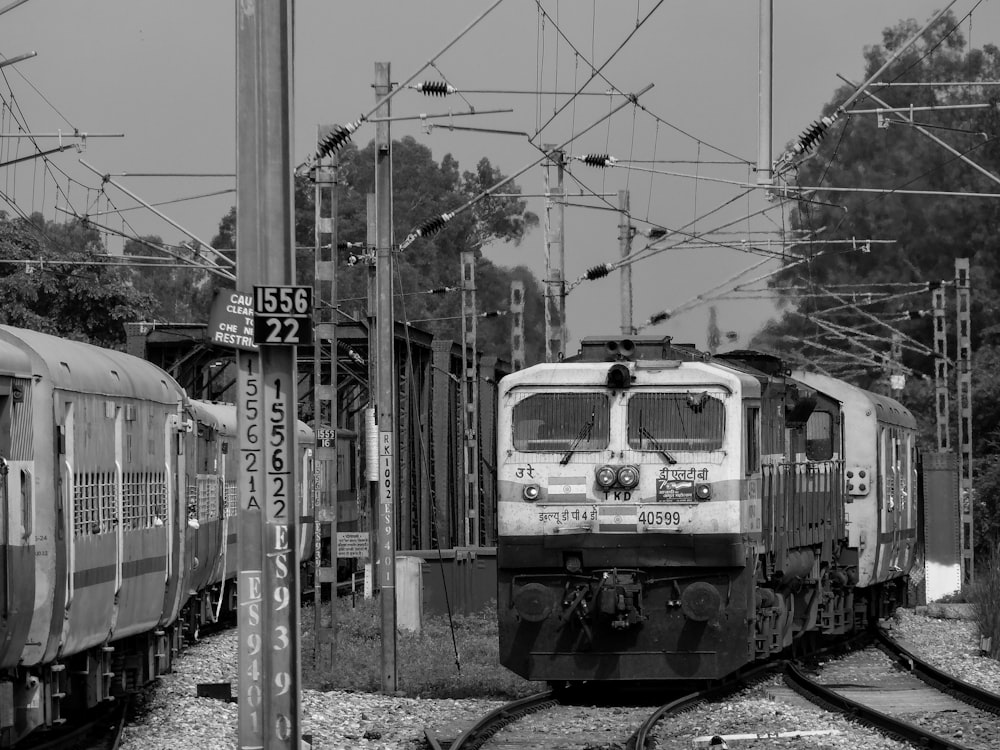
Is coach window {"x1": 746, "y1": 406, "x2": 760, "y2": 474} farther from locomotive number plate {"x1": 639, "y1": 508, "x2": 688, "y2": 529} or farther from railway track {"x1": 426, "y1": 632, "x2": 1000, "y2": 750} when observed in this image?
railway track {"x1": 426, "y1": 632, "x2": 1000, "y2": 750}

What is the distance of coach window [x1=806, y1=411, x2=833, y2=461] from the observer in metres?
20.3

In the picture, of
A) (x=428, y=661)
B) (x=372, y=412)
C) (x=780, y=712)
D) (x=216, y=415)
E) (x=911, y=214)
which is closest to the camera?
(x=780, y=712)

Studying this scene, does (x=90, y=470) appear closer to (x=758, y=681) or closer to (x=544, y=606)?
(x=544, y=606)

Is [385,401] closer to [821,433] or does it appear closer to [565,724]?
[565,724]

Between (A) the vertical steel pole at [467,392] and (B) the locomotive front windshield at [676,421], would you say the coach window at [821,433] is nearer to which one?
(B) the locomotive front windshield at [676,421]

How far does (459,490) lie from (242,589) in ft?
112

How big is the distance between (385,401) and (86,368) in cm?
584

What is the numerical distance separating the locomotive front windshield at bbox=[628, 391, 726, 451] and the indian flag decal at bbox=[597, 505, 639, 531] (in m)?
0.56

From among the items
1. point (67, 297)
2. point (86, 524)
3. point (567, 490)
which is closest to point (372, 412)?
point (567, 490)

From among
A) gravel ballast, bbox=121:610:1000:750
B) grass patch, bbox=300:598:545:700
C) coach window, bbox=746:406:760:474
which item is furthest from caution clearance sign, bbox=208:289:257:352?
grass patch, bbox=300:598:545:700

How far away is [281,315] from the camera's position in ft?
30.8

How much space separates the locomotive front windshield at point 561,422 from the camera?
1550 centimetres

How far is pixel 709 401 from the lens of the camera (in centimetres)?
1540

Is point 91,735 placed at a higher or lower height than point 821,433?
lower
